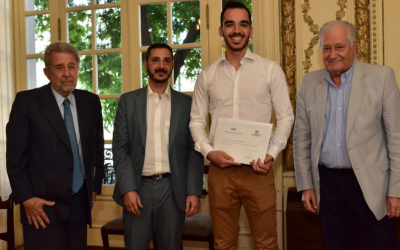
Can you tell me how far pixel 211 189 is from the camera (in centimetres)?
227

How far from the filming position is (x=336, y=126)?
6.77ft

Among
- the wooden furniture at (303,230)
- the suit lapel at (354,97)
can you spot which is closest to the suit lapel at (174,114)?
the suit lapel at (354,97)

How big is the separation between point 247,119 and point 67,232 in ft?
3.61

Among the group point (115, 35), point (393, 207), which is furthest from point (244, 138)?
point (115, 35)

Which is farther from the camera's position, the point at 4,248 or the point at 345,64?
the point at 4,248

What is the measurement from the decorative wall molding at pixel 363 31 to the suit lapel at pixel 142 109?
1.67m

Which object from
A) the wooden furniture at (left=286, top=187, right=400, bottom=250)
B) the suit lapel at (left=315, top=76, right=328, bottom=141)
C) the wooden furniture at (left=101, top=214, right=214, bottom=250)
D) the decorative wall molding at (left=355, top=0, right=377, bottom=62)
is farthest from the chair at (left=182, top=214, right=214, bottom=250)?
the decorative wall molding at (left=355, top=0, right=377, bottom=62)

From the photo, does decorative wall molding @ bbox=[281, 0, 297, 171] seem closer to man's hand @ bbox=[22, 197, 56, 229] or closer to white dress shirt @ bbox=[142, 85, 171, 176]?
white dress shirt @ bbox=[142, 85, 171, 176]

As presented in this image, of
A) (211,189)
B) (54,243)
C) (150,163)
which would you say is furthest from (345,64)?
(54,243)

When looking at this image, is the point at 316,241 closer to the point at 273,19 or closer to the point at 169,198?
the point at 169,198

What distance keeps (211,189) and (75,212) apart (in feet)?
2.34

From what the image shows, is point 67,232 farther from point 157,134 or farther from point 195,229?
point 195,229

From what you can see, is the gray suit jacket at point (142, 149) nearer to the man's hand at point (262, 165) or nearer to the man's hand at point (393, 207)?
the man's hand at point (262, 165)

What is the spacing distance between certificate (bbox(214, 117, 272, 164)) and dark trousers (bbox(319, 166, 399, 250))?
1.05ft
